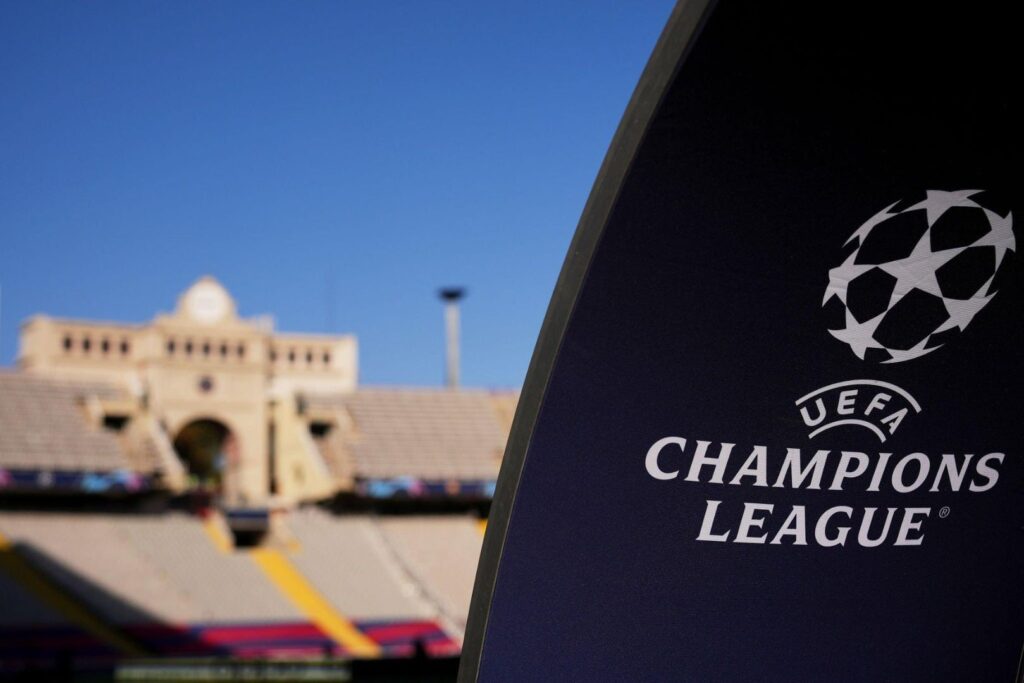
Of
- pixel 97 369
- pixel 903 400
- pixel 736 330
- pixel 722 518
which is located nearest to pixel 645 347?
pixel 736 330

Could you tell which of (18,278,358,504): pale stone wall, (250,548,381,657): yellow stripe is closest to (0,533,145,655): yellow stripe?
(250,548,381,657): yellow stripe

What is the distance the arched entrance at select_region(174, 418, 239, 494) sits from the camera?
114 feet

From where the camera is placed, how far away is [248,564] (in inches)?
1110

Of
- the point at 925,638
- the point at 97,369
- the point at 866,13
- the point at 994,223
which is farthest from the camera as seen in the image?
the point at 97,369

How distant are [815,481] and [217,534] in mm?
25871

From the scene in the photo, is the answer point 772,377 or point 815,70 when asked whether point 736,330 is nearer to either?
point 772,377

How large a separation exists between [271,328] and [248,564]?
10.1 m

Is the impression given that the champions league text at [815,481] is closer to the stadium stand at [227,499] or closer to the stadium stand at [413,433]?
the stadium stand at [227,499]

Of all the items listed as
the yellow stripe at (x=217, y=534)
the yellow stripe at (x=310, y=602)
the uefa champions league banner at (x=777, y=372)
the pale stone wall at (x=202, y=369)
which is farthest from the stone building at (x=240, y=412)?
the uefa champions league banner at (x=777, y=372)

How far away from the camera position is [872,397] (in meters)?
4.79

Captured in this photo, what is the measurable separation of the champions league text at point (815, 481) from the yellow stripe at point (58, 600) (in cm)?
2027

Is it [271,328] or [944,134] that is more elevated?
[271,328]

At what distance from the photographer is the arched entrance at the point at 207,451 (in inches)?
1366

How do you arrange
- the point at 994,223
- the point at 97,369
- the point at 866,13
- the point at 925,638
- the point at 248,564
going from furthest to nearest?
the point at 97,369
the point at 248,564
the point at 925,638
the point at 994,223
the point at 866,13
